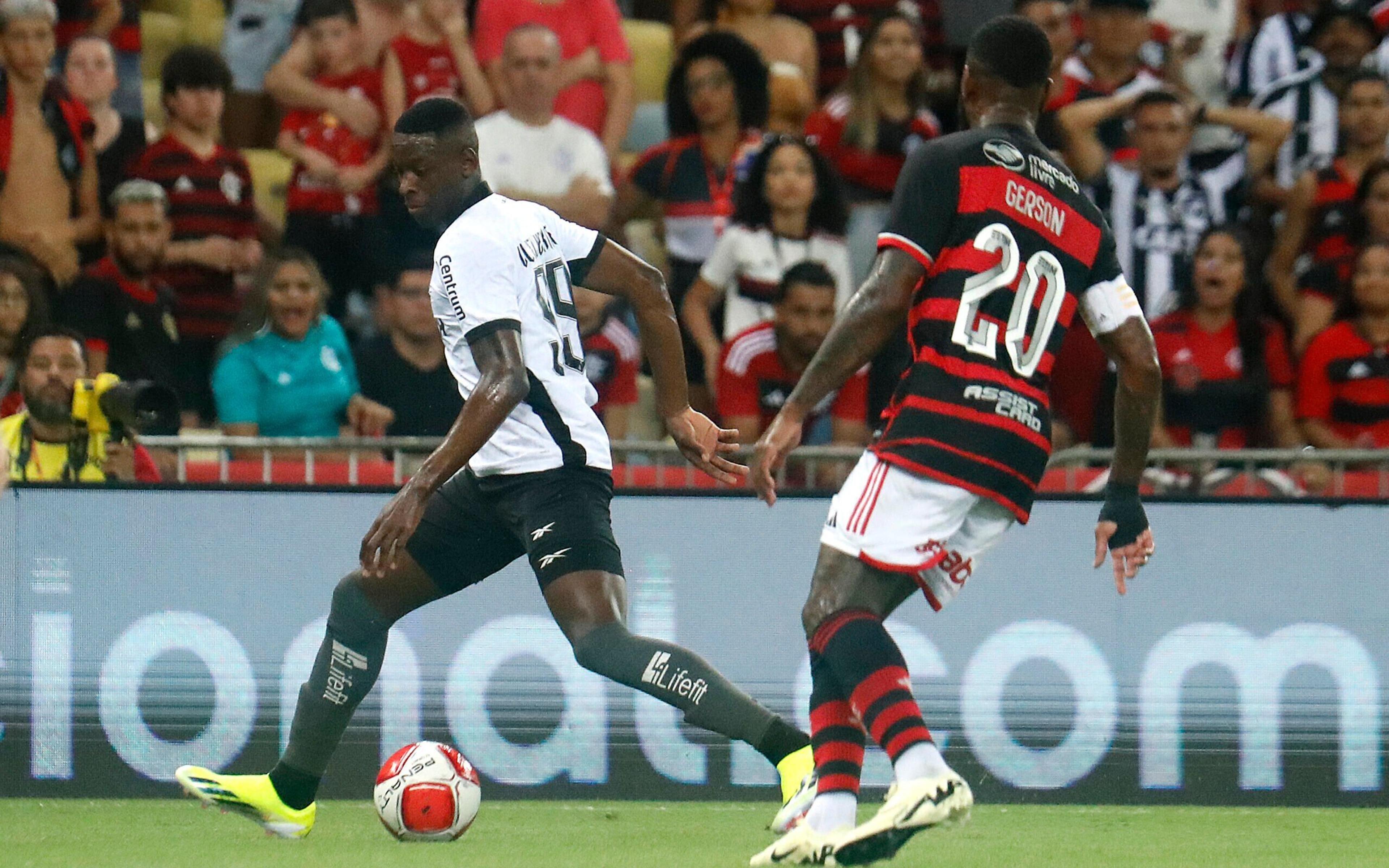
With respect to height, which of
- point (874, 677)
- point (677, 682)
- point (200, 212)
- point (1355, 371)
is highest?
point (200, 212)

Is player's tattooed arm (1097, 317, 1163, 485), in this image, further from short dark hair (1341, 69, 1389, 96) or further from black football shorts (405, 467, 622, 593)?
short dark hair (1341, 69, 1389, 96)

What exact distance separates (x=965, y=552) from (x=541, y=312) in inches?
58.1

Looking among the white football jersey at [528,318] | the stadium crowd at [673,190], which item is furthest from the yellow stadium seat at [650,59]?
the white football jersey at [528,318]

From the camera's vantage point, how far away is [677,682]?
5.54 metres

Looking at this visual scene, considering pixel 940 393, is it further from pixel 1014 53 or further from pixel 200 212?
pixel 200 212

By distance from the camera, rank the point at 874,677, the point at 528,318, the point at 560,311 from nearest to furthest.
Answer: the point at 874,677
the point at 528,318
the point at 560,311

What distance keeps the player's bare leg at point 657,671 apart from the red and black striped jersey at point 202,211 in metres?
4.11

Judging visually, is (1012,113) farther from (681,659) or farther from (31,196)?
(31,196)

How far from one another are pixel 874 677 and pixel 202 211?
553 cm

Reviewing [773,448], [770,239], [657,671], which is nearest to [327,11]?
[770,239]

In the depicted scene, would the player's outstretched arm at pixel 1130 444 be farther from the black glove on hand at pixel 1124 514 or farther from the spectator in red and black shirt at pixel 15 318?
the spectator in red and black shirt at pixel 15 318

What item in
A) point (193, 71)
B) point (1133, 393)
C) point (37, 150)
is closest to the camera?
Result: point (1133, 393)

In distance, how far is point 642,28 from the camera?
11156 millimetres

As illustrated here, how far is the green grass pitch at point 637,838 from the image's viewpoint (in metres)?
5.61
